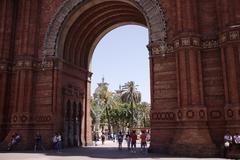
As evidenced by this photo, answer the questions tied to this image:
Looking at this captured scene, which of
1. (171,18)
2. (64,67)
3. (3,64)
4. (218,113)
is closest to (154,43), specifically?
(171,18)

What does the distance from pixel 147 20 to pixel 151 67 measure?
11.1ft

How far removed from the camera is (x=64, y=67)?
23109mm

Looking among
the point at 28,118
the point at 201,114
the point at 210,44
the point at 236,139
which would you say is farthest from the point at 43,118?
the point at 236,139

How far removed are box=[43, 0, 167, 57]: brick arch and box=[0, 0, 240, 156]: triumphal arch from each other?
70 millimetres

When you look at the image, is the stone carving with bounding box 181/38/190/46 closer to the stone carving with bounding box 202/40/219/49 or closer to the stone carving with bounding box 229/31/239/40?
the stone carving with bounding box 202/40/219/49

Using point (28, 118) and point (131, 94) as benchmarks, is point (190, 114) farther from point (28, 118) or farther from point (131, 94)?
point (131, 94)

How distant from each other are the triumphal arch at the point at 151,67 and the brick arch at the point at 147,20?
70 mm

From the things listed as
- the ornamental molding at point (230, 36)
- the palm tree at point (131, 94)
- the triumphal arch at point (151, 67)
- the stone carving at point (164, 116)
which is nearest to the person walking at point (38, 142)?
the triumphal arch at point (151, 67)

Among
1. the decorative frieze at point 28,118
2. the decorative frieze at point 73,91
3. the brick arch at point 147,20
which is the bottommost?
the decorative frieze at point 28,118

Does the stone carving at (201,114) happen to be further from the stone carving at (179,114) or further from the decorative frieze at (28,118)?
the decorative frieze at (28,118)

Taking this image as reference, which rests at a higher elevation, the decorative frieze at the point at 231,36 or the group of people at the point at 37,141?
the decorative frieze at the point at 231,36

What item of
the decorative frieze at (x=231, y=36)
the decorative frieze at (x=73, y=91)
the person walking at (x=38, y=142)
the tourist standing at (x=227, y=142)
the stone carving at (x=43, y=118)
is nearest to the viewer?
the tourist standing at (x=227, y=142)

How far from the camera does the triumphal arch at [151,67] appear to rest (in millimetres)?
15992

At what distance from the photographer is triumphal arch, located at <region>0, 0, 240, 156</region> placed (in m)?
16.0
